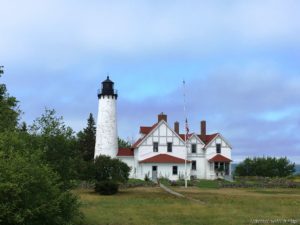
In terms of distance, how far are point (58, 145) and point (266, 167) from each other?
6423 cm

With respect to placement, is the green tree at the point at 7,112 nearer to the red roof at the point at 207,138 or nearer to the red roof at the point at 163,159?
the red roof at the point at 163,159

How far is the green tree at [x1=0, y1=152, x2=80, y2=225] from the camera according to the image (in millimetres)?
12760

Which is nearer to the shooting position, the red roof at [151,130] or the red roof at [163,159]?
the red roof at [163,159]

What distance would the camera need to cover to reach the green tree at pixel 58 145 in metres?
19.6

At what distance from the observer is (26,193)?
13.2 m

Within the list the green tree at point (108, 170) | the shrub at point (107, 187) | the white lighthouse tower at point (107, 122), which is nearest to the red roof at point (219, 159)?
the white lighthouse tower at point (107, 122)

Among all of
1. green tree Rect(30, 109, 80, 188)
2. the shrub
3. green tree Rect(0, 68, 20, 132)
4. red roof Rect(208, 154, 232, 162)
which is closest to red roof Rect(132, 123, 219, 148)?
red roof Rect(208, 154, 232, 162)

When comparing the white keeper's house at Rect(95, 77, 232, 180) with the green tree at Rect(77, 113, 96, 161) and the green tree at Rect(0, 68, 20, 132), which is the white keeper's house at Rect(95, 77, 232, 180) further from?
the green tree at Rect(0, 68, 20, 132)

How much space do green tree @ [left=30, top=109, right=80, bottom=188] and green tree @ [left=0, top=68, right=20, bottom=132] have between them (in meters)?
1.36

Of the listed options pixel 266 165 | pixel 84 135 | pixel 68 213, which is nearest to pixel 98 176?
pixel 68 213

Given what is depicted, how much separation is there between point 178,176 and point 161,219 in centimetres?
4324

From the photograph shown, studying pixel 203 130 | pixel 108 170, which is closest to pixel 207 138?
pixel 203 130

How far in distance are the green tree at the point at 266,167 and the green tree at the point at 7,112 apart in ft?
192

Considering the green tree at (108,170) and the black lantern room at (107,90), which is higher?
the black lantern room at (107,90)
